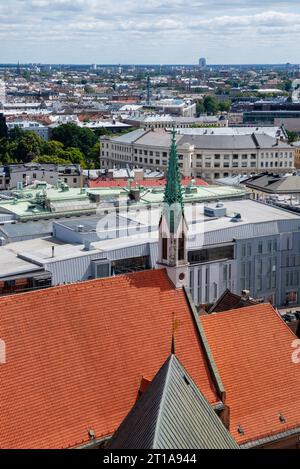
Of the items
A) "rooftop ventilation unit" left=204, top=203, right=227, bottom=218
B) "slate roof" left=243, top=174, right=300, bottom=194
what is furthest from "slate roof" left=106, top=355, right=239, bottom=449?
"slate roof" left=243, top=174, right=300, bottom=194

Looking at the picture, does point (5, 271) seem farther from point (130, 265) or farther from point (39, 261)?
point (130, 265)

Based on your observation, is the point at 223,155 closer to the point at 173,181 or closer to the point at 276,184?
the point at 276,184

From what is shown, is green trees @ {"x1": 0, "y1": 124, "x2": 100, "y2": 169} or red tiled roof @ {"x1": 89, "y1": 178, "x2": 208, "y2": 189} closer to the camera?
red tiled roof @ {"x1": 89, "y1": 178, "x2": 208, "y2": 189}

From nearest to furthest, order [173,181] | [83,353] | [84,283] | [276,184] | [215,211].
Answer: [83,353] < [84,283] < [173,181] < [215,211] < [276,184]

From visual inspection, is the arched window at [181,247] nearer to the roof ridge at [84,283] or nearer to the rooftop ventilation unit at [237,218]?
the roof ridge at [84,283]

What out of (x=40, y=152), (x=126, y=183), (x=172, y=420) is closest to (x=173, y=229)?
(x=172, y=420)

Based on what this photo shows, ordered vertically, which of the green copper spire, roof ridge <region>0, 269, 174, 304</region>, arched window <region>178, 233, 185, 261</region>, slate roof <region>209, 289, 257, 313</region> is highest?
the green copper spire

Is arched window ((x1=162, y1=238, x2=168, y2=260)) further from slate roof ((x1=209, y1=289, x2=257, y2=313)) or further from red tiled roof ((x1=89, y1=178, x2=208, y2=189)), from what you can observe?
red tiled roof ((x1=89, y1=178, x2=208, y2=189))
